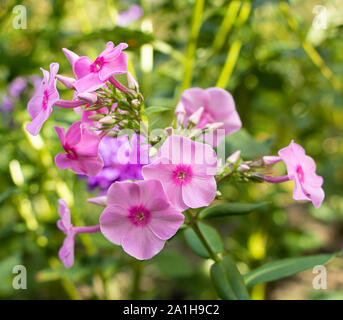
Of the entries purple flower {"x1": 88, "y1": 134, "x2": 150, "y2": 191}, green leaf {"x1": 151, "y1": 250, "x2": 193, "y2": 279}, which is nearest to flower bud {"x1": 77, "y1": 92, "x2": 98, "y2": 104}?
purple flower {"x1": 88, "y1": 134, "x2": 150, "y2": 191}

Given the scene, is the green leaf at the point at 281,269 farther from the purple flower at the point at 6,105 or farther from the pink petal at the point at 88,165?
the purple flower at the point at 6,105

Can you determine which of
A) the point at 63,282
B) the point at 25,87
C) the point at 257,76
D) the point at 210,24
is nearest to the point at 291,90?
the point at 257,76

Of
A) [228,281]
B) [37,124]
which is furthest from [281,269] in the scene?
[37,124]

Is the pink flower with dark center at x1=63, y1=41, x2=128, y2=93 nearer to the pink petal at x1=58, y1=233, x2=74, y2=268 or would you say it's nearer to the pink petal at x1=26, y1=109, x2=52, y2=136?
the pink petal at x1=26, y1=109, x2=52, y2=136

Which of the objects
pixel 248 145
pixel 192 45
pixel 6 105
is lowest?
pixel 248 145

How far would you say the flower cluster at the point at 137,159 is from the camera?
58 cm

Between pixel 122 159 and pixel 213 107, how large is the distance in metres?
0.22

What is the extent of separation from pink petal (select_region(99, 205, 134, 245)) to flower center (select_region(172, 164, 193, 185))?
0.09m

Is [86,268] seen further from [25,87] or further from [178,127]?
[25,87]

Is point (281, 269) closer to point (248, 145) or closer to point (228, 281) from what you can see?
point (228, 281)

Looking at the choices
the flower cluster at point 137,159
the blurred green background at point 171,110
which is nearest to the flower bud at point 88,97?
the flower cluster at point 137,159

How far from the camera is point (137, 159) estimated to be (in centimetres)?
68

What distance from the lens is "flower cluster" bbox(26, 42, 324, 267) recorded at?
0.58 meters

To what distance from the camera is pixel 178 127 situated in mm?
698
